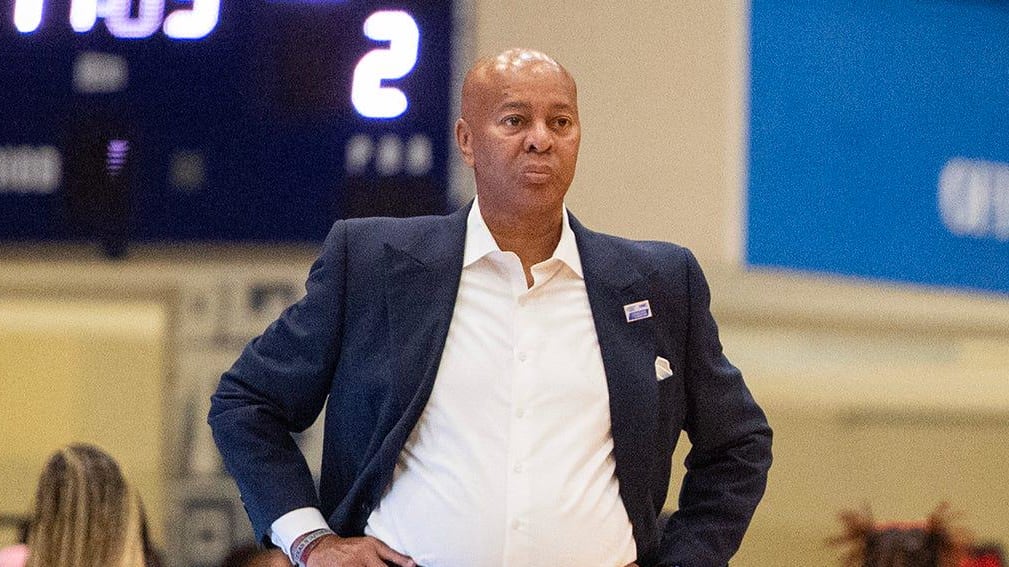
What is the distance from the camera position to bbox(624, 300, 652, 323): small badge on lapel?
1792 mm

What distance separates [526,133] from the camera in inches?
68.4

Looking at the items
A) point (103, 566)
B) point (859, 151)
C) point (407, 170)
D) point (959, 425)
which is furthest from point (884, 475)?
point (103, 566)

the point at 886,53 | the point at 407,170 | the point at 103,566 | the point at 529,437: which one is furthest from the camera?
the point at 886,53

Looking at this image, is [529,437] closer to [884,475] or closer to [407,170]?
[407,170]

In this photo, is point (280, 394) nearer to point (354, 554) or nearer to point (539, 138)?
point (354, 554)

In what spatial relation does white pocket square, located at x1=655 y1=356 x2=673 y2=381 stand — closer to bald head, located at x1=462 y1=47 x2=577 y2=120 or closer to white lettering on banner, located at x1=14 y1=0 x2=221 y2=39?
bald head, located at x1=462 y1=47 x2=577 y2=120

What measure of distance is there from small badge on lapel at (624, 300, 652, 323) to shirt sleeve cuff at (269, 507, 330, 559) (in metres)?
0.44

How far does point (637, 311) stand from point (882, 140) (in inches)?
109

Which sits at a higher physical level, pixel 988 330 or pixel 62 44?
pixel 62 44

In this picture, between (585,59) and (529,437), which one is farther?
(585,59)

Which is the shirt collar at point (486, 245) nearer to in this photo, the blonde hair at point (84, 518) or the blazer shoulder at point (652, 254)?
the blazer shoulder at point (652, 254)

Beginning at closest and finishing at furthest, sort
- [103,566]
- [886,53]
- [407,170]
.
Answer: [103,566] < [407,170] < [886,53]

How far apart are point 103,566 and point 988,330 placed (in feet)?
9.24

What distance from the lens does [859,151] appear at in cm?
429
